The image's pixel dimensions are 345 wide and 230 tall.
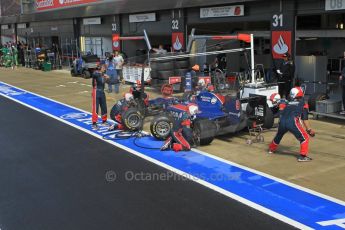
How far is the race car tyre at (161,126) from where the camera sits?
1105 cm

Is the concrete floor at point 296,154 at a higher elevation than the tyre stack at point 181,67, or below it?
below

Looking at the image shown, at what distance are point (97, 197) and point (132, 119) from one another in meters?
4.98

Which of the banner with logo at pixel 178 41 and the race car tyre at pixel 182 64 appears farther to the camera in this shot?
the banner with logo at pixel 178 41

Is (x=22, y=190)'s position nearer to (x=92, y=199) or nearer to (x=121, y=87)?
(x=92, y=199)

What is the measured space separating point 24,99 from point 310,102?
40.7 ft

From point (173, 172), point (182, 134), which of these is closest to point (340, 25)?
point (182, 134)

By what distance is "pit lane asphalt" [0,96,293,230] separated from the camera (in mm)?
6355

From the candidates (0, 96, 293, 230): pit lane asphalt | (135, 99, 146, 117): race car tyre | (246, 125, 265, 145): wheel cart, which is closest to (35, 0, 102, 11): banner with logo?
(135, 99, 146, 117): race car tyre

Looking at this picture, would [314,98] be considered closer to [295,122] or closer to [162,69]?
[295,122]

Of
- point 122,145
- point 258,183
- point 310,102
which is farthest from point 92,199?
point 310,102

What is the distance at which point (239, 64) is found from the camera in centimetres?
2186

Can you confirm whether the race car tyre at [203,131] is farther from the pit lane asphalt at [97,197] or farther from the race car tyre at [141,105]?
the race car tyre at [141,105]

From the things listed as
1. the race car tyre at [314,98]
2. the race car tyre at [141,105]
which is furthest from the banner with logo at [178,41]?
the race car tyre at [141,105]

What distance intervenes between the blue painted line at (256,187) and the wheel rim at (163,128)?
267 mm
